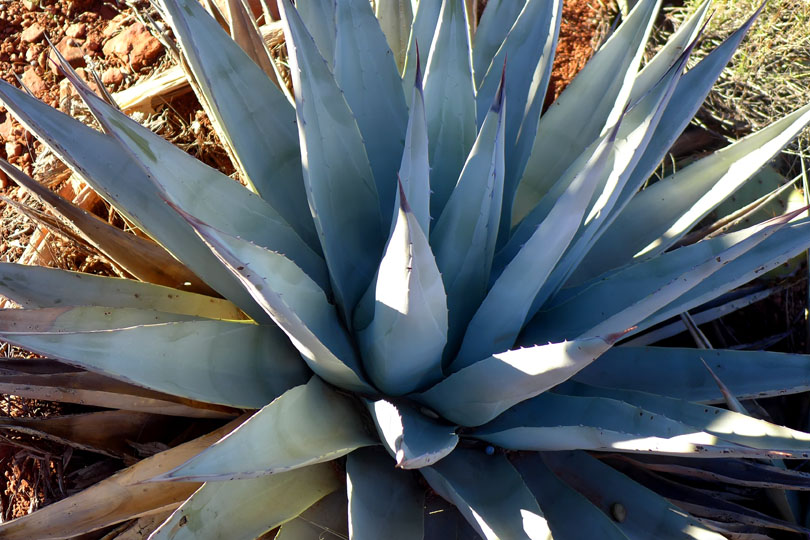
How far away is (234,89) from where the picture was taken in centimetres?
125

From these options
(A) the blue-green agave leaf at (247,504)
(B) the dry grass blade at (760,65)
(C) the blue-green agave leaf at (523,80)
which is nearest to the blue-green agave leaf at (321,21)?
(C) the blue-green agave leaf at (523,80)

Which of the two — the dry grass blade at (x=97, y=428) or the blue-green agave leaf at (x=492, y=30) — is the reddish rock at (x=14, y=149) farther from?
the blue-green agave leaf at (x=492, y=30)

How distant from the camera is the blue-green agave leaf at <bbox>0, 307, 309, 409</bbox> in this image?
0.97 meters

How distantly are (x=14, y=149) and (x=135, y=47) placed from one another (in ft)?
1.60

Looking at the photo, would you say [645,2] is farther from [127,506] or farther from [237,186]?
[127,506]

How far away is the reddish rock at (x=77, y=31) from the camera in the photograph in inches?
89.8

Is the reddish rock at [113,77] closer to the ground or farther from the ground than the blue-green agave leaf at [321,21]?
closer to the ground

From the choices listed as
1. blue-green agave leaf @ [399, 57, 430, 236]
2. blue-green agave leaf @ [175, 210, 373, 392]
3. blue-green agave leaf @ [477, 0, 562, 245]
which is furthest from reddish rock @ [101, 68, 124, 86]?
blue-green agave leaf @ [399, 57, 430, 236]

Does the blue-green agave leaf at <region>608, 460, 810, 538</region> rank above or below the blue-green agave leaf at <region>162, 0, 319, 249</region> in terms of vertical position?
below

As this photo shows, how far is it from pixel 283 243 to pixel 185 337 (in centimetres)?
25

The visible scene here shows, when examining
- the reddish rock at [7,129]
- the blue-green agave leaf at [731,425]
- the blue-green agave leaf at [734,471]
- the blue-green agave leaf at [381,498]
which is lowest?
the blue-green agave leaf at [734,471]

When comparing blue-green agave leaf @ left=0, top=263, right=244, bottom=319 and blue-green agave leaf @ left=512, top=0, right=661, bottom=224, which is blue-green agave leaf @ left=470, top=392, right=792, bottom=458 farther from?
blue-green agave leaf @ left=0, top=263, right=244, bottom=319

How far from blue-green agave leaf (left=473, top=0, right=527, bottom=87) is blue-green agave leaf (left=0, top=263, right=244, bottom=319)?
779 millimetres

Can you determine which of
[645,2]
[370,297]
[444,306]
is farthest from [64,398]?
[645,2]
